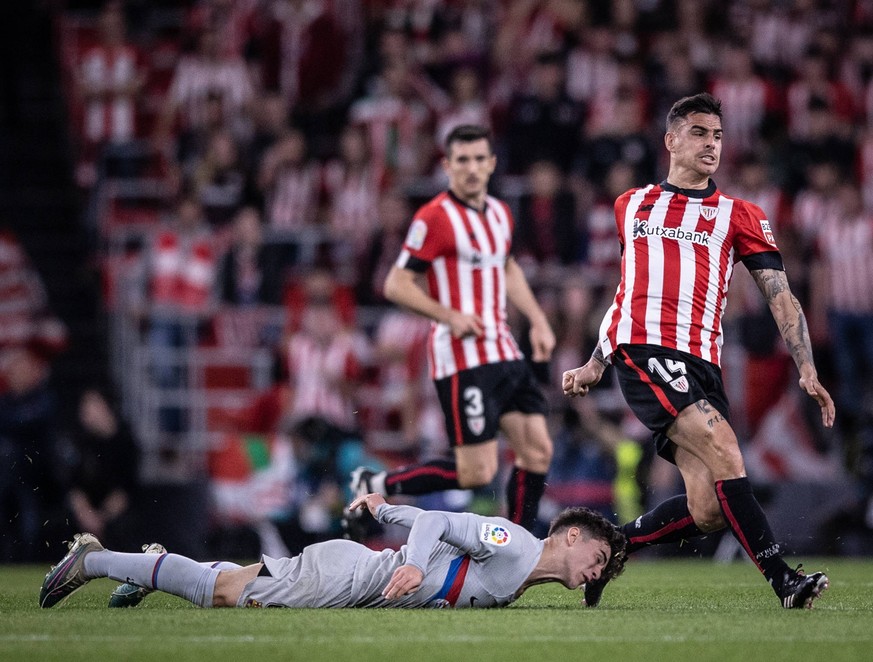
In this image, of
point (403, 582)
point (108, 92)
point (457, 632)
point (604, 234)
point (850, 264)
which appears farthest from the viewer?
point (108, 92)

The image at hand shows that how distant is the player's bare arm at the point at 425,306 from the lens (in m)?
8.35

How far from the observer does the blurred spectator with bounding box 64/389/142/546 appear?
37.8ft

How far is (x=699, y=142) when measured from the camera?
6.80 metres

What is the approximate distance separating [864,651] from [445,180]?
30.1ft

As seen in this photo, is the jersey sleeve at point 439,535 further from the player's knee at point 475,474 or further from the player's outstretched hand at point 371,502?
the player's knee at point 475,474

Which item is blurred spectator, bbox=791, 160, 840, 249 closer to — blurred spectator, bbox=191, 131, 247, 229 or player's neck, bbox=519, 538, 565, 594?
blurred spectator, bbox=191, 131, 247, 229

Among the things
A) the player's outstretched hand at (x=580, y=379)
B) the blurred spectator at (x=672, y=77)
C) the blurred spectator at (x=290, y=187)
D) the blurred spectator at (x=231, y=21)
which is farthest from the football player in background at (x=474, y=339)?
the blurred spectator at (x=231, y=21)

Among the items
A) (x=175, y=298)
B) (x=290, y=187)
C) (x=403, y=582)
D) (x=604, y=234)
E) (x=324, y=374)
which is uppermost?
(x=290, y=187)

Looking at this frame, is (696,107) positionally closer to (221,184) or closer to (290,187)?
(290,187)

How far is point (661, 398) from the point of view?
658cm

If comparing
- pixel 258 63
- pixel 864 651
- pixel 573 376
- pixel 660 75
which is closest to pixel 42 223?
pixel 258 63

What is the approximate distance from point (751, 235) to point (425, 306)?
231 cm

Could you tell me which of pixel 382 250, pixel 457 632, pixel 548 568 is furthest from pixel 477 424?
pixel 382 250

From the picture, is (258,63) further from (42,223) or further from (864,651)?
(864,651)
